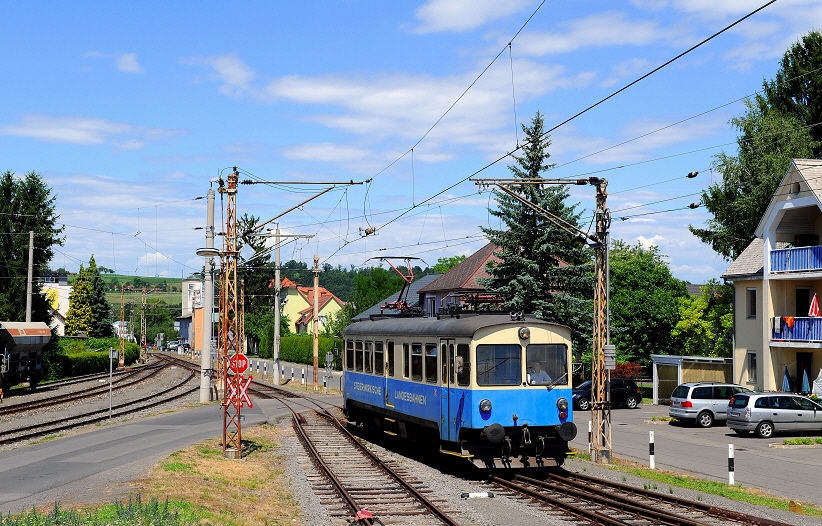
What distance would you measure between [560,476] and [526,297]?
20.6 meters

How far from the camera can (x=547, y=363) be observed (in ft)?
58.7

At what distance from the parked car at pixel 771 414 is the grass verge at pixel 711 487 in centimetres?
925

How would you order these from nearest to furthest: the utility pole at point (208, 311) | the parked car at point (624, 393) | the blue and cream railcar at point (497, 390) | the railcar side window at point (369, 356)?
the blue and cream railcar at point (497, 390), the railcar side window at point (369, 356), the utility pole at point (208, 311), the parked car at point (624, 393)

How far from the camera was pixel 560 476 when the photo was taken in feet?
57.7

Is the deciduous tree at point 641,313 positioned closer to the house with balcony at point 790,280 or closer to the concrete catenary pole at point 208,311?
the house with balcony at point 790,280

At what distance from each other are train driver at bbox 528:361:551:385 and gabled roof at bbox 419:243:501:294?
1523 inches

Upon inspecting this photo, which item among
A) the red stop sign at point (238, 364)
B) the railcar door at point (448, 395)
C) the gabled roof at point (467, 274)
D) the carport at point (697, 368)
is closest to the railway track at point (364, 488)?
the railcar door at point (448, 395)

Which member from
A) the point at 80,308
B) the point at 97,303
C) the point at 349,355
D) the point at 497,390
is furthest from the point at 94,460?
the point at 97,303

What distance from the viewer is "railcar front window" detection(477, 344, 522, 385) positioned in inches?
683

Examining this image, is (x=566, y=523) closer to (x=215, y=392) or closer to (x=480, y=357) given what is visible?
(x=480, y=357)

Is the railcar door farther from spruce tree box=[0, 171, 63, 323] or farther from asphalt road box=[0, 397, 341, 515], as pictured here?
spruce tree box=[0, 171, 63, 323]

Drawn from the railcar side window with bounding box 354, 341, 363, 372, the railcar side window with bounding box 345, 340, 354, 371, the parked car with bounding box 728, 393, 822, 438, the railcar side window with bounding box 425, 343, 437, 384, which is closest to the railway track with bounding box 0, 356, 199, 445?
the railcar side window with bounding box 345, 340, 354, 371

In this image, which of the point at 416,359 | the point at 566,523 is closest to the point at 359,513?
the point at 566,523

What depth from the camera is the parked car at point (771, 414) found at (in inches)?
1111
